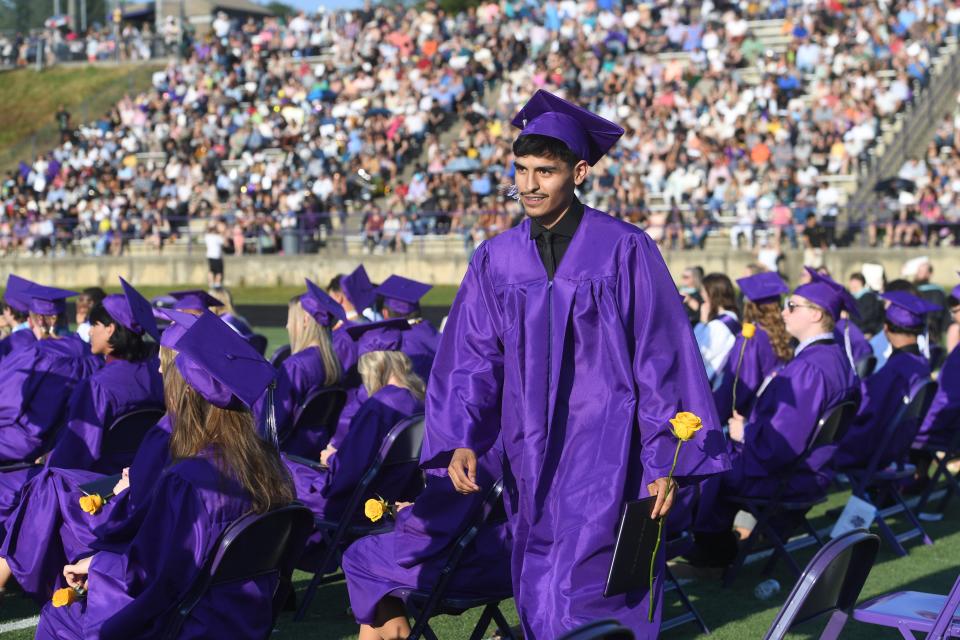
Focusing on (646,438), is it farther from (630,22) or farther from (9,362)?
(630,22)

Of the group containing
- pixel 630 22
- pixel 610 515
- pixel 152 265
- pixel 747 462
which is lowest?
pixel 152 265

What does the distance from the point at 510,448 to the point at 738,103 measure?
74.6 feet

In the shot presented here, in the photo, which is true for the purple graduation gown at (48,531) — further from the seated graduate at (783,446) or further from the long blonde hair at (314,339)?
the seated graduate at (783,446)

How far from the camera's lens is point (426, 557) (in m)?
4.96

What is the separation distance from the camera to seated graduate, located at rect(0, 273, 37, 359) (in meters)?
7.93

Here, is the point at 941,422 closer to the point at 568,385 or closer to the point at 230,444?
the point at 568,385

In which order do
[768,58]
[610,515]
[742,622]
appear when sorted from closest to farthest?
1. [610,515]
2. [742,622]
3. [768,58]

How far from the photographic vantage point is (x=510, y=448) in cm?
420

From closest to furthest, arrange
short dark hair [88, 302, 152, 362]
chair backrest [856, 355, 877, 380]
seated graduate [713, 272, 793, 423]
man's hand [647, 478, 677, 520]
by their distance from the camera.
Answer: man's hand [647, 478, 677, 520] < short dark hair [88, 302, 152, 362] < seated graduate [713, 272, 793, 423] < chair backrest [856, 355, 877, 380]

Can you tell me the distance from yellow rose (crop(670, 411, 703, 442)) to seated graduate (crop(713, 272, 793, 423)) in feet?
12.9

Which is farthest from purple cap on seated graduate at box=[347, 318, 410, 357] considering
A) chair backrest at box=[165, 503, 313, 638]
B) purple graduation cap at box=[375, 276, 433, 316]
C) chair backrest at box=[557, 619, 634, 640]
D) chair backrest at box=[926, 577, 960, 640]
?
chair backrest at box=[557, 619, 634, 640]

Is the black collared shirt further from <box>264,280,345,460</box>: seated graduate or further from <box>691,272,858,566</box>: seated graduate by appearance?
<box>264,280,345,460</box>: seated graduate

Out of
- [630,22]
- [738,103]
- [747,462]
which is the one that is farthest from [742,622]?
[630,22]

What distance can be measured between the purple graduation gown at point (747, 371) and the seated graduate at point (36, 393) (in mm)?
3417
